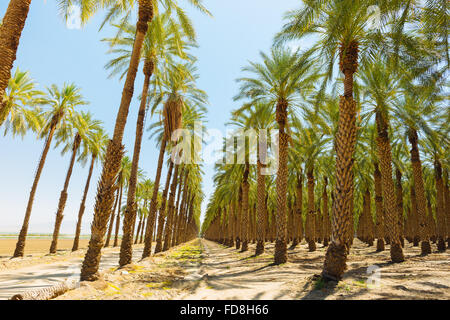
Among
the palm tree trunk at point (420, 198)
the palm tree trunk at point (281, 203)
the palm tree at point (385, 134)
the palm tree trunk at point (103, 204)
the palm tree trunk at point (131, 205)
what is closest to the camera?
the palm tree trunk at point (103, 204)

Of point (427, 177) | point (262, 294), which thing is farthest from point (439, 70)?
point (427, 177)

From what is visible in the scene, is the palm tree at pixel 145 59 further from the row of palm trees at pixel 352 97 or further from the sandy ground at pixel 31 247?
the sandy ground at pixel 31 247

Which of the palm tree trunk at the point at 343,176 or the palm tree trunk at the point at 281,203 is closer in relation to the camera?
the palm tree trunk at the point at 343,176

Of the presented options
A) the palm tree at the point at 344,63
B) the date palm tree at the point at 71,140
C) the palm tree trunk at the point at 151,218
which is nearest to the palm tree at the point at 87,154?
the date palm tree at the point at 71,140

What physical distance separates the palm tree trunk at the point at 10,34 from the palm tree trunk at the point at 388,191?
1574cm

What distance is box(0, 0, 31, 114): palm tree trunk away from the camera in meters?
6.17

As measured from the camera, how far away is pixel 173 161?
2520cm

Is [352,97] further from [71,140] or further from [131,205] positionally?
[71,140]

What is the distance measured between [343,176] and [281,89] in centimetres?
793

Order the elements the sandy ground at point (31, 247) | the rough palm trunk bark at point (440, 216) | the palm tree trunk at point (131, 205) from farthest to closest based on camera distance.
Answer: the sandy ground at point (31, 247) < the rough palm trunk bark at point (440, 216) < the palm tree trunk at point (131, 205)

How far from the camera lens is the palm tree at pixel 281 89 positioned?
13461 mm

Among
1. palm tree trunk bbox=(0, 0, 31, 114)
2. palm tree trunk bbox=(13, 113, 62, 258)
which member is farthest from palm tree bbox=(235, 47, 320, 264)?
palm tree trunk bbox=(13, 113, 62, 258)

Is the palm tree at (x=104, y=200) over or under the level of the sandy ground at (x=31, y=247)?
over
